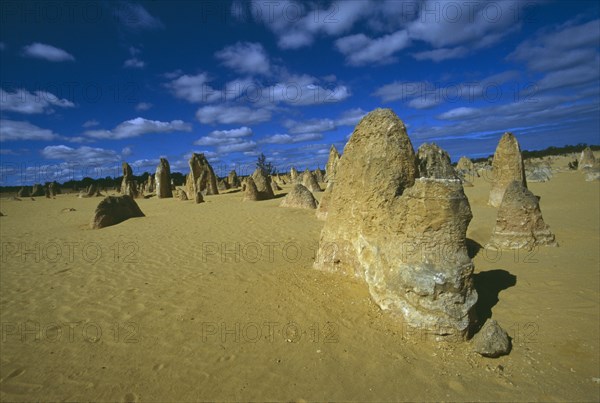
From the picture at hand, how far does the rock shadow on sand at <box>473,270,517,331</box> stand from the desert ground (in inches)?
1.3

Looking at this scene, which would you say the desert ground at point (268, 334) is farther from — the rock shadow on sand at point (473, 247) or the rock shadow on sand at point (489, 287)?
the rock shadow on sand at point (473, 247)

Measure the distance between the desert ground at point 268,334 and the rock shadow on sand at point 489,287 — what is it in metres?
0.03

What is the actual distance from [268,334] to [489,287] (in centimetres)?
379

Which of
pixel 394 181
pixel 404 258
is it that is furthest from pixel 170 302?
pixel 394 181

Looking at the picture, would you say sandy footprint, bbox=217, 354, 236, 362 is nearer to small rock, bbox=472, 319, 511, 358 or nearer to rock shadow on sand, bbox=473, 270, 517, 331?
small rock, bbox=472, 319, 511, 358

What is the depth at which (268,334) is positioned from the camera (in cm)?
407

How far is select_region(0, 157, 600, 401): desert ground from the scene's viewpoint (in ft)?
10.4

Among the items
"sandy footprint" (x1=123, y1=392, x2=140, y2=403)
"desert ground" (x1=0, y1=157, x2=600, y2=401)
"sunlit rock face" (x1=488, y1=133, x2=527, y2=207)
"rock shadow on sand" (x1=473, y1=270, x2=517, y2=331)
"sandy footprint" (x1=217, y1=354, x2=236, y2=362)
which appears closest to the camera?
"sandy footprint" (x1=123, y1=392, x2=140, y2=403)

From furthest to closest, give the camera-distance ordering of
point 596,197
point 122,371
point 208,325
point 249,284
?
point 596,197, point 249,284, point 208,325, point 122,371

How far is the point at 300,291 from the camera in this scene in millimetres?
5195

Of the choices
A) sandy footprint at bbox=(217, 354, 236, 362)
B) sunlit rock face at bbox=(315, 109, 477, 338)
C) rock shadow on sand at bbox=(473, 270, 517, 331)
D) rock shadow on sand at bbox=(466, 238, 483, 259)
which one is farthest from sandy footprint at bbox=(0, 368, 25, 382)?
rock shadow on sand at bbox=(466, 238, 483, 259)

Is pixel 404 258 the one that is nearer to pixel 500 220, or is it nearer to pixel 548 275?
pixel 548 275

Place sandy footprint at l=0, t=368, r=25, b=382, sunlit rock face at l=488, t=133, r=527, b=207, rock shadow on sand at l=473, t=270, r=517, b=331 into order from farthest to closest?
sunlit rock face at l=488, t=133, r=527, b=207 → rock shadow on sand at l=473, t=270, r=517, b=331 → sandy footprint at l=0, t=368, r=25, b=382

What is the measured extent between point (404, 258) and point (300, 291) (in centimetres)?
177
